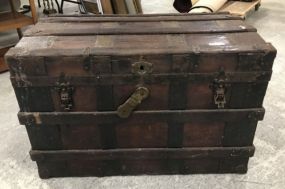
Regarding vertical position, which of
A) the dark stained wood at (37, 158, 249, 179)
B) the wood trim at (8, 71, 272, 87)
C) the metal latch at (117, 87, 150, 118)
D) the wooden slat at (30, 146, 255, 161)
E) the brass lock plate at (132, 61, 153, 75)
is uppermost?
the brass lock plate at (132, 61, 153, 75)

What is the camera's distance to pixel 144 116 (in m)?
1.42

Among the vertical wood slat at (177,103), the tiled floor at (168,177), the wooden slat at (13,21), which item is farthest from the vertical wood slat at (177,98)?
the wooden slat at (13,21)

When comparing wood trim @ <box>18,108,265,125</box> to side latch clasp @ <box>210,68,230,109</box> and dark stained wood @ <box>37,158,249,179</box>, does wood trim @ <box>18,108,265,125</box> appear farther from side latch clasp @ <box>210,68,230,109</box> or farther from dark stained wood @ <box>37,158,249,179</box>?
dark stained wood @ <box>37,158,249,179</box>

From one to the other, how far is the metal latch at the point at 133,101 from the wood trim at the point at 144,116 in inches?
1.7

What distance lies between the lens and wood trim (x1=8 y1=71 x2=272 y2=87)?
1.30 meters

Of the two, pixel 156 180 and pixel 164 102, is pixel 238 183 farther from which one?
pixel 164 102

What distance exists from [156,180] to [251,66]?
781mm

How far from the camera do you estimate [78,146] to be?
1522 mm

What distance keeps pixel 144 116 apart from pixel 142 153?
0.23 metres

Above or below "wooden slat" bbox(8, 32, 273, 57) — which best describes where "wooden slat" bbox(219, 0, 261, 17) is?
below

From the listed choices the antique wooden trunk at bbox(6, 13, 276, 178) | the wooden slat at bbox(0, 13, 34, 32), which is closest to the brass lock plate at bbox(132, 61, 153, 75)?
the antique wooden trunk at bbox(6, 13, 276, 178)

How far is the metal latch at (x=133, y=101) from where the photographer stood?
1336mm

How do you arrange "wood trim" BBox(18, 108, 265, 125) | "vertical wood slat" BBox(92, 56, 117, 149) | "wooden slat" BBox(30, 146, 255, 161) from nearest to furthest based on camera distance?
"vertical wood slat" BBox(92, 56, 117, 149) < "wood trim" BBox(18, 108, 265, 125) < "wooden slat" BBox(30, 146, 255, 161)

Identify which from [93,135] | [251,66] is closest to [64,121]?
[93,135]
